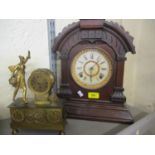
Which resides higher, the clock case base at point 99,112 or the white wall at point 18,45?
the white wall at point 18,45

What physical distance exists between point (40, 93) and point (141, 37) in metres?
0.69

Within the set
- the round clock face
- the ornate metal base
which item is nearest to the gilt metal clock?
the ornate metal base

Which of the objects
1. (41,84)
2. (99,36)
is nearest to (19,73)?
(41,84)

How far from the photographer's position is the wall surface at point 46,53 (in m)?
0.87

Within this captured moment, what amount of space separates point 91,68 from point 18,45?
38 centimetres

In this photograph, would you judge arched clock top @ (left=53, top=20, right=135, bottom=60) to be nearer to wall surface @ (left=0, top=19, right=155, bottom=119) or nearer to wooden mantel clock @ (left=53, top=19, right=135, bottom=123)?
wooden mantel clock @ (left=53, top=19, right=135, bottom=123)

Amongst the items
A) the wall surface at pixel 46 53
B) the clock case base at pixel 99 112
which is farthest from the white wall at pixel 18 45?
the clock case base at pixel 99 112

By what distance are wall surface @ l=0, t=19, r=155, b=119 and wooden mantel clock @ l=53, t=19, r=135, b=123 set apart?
0.48 ft

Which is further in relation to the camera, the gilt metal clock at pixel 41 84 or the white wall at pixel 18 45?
the white wall at pixel 18 45

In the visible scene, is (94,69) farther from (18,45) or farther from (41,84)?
(18,45)

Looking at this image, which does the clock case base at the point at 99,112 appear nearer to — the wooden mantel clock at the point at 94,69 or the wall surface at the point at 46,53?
the wooden mantel clock at the point at 94,69

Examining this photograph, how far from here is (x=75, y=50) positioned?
823mm
